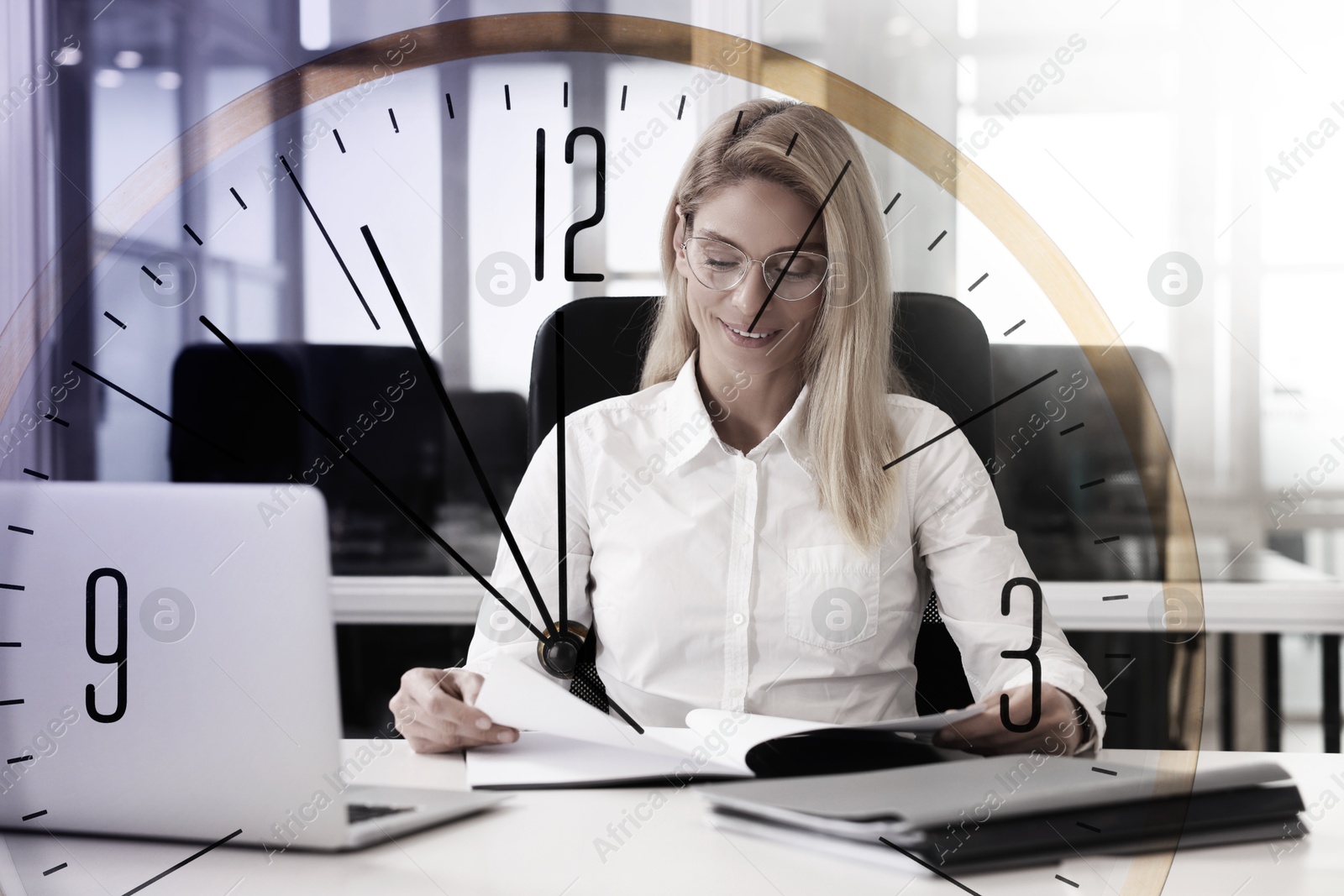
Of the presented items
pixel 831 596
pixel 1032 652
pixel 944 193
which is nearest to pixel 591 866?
pixel 831 596

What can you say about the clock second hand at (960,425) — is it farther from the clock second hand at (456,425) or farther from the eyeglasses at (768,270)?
the clock second hand at (456,425)

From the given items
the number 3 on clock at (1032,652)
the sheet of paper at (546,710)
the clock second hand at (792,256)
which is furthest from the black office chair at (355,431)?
the number 3 on clock at (1032,652)

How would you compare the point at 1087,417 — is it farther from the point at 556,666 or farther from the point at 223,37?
the point at 223,37

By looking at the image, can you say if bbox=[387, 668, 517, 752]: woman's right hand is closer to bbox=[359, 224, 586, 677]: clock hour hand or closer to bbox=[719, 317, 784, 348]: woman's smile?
bbox=[359, 224, 586, 677]: clock hour hand

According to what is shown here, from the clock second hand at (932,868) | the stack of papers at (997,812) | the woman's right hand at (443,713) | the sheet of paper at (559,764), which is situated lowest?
the clock second hand at (932,868)

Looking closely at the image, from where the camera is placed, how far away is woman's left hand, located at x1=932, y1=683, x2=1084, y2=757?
0.72 meters

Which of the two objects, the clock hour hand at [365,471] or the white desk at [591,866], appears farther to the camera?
the clock hour hand at [365,471]

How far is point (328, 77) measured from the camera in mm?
825

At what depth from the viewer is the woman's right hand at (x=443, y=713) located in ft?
2.32

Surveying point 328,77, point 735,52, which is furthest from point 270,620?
point 735,52

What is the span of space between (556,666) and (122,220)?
0.60 m

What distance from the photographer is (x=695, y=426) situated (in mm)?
752
